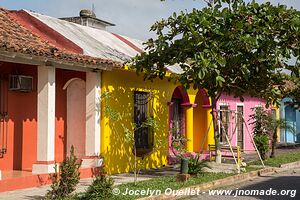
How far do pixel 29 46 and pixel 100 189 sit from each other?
3.67 m

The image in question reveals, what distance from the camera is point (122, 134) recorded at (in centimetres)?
1403

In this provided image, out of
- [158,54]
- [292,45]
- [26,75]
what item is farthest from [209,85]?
[26,75]

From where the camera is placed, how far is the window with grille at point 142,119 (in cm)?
1487

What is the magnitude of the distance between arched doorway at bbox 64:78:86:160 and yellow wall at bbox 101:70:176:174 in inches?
22.6

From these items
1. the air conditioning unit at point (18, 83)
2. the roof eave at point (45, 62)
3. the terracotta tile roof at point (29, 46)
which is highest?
the terracotta tile roof at point (29, 46)

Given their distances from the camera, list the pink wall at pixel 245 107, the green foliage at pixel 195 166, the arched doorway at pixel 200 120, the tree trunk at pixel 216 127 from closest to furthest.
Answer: the green foliage at pixel 195 166
the tree trunk at pixel 216 127
the arched doorway at pixel 200 120
the pink wall at pixel 245 107

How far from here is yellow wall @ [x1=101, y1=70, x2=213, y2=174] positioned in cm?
1345

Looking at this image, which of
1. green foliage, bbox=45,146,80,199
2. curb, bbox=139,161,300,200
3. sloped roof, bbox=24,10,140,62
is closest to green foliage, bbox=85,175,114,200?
green foliage, bbox=45,146,80,199

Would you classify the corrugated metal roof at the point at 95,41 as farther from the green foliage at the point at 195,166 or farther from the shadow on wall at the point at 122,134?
the green foliage at the point at 195,166

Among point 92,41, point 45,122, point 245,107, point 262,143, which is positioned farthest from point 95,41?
point 245,107

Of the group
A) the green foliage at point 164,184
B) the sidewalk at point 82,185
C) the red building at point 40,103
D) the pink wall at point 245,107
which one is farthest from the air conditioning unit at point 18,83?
the pink wall at point 245,107

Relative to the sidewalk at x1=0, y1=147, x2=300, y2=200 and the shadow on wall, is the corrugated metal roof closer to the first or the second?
the shadow on wall

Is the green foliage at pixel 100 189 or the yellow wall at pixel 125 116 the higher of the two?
the yellow wall at pixel 125 116

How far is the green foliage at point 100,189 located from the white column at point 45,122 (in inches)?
110
